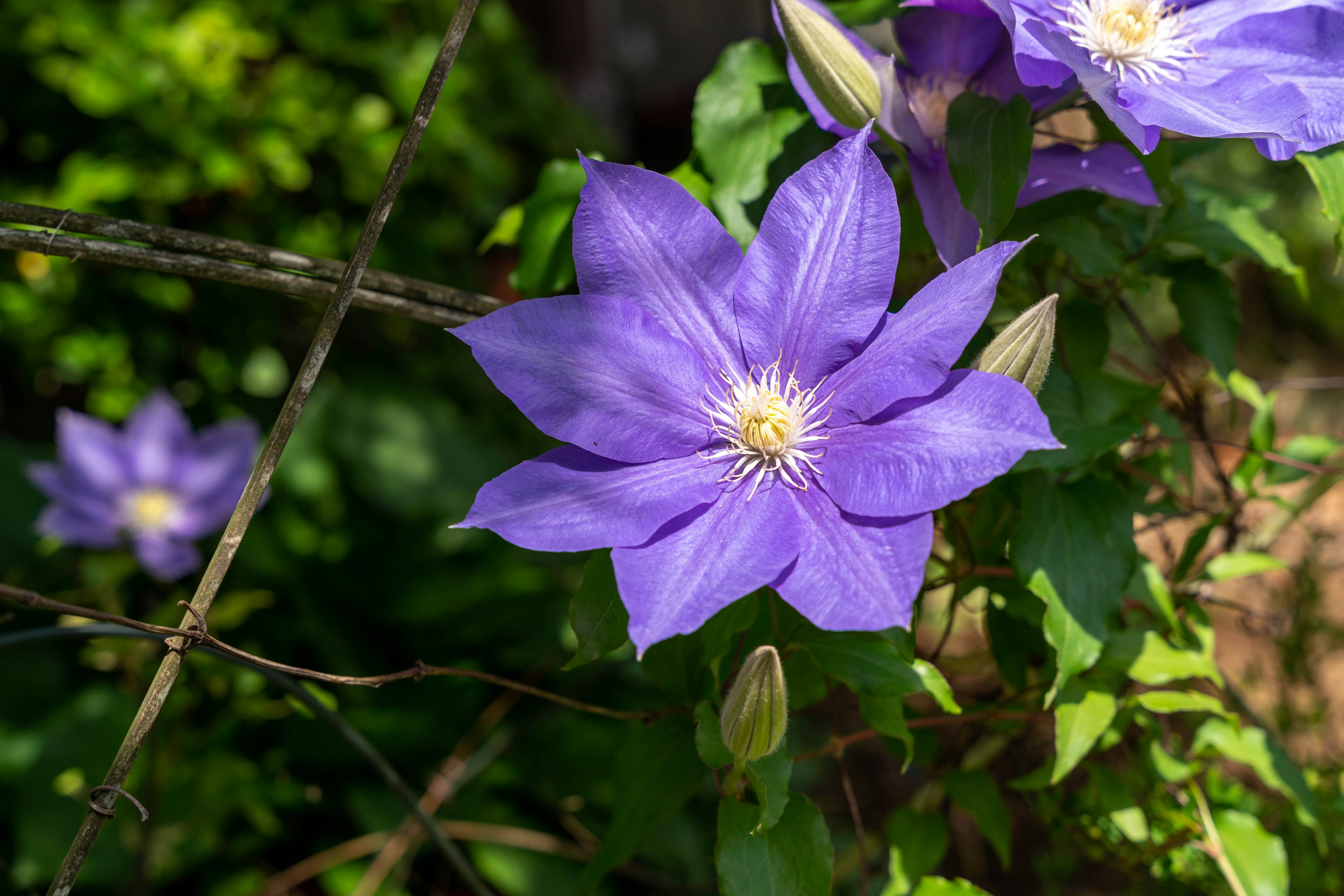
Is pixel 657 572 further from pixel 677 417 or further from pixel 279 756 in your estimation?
pixel 279 756

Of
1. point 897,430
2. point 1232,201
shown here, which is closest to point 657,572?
point 897,430

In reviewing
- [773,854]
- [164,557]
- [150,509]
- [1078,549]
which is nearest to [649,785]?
[773,854]

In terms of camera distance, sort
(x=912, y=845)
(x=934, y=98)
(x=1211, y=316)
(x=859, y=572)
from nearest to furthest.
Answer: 1. (x=859, y=572)
2. (x=934, y=98)
3. (x=1211, y=316)
4. (x=912, y=845)

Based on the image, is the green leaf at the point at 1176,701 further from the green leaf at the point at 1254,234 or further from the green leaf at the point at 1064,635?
the green leaf at the point at 1254,234

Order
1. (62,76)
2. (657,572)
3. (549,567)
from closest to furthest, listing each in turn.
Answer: (657,572) → (62,76) → (549,567)

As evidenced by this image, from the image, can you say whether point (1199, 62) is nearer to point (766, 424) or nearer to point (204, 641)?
Result: point (766, 424)

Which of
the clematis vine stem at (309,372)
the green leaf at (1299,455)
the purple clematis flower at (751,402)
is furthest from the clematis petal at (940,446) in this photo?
the green leaf at (1299,455)

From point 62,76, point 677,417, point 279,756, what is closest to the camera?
point 677,417

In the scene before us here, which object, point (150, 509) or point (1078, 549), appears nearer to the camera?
point (1078, 549)
